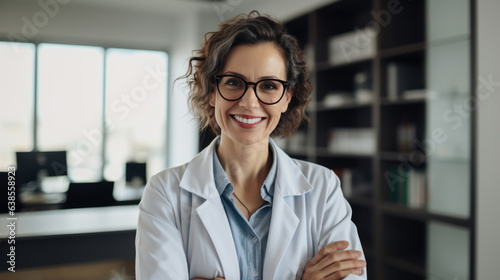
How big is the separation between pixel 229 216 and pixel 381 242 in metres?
2.15

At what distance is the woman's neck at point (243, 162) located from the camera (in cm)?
127

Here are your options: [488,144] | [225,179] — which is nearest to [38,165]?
[225,179]

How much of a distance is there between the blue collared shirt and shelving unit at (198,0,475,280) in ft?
5.15

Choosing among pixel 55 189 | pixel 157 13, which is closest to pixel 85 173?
pixel 55 189

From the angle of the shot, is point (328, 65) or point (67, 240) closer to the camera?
point (67, 240)

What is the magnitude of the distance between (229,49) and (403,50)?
78.0 inches

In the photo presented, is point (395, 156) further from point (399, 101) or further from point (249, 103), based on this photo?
point (249, 103)

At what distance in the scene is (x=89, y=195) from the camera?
309 cm

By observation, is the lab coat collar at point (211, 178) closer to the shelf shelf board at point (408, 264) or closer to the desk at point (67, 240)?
the desk at point (67, 240)

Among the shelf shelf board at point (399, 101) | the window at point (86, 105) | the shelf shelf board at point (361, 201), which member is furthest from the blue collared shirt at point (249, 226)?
the window at point (86, 105)

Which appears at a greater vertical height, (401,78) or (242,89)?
(401,78)

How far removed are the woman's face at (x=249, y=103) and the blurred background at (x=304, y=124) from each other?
193 millimetres

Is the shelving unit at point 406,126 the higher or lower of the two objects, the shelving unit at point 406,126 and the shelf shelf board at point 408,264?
the higher

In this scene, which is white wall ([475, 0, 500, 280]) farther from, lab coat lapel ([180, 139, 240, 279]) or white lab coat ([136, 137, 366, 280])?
lab coat lapel ([180, 139, 240, 279])
